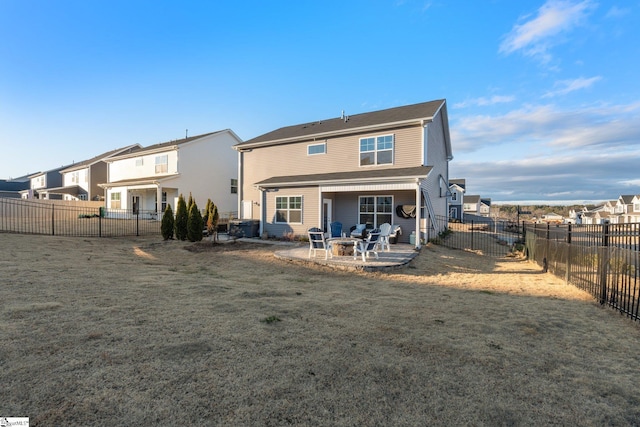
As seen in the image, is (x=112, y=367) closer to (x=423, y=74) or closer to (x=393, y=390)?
(x=393, y=390)

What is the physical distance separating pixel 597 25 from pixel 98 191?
43.1m

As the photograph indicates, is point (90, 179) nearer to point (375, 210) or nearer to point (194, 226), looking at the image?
point (194, 226)

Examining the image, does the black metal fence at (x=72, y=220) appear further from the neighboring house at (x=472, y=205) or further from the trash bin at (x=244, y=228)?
the neighboring house at (x=472, y=205)

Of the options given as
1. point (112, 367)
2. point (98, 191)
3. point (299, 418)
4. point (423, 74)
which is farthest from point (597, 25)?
point (98, 191)

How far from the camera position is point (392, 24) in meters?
12.8

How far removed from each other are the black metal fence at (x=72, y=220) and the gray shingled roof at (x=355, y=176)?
814 centimetres

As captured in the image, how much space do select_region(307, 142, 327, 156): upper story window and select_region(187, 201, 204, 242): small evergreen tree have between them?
6850 millimetres

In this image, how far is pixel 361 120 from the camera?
56.2 feet

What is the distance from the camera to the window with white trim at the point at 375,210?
15216 millimetres

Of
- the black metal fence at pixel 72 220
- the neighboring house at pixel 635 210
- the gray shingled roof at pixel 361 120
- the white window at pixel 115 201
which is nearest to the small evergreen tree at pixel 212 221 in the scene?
the black metal fence at pixel 72 220

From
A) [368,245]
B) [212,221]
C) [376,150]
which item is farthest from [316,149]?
[368,245]

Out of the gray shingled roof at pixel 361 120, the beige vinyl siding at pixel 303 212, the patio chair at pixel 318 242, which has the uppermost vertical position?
the gray shingled roof at pixel 361 120

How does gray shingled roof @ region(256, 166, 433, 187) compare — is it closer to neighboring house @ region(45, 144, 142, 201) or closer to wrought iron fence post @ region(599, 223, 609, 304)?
wrought iron fence post @ region(599, 223, 609, 304)

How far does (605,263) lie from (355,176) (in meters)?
9.54
